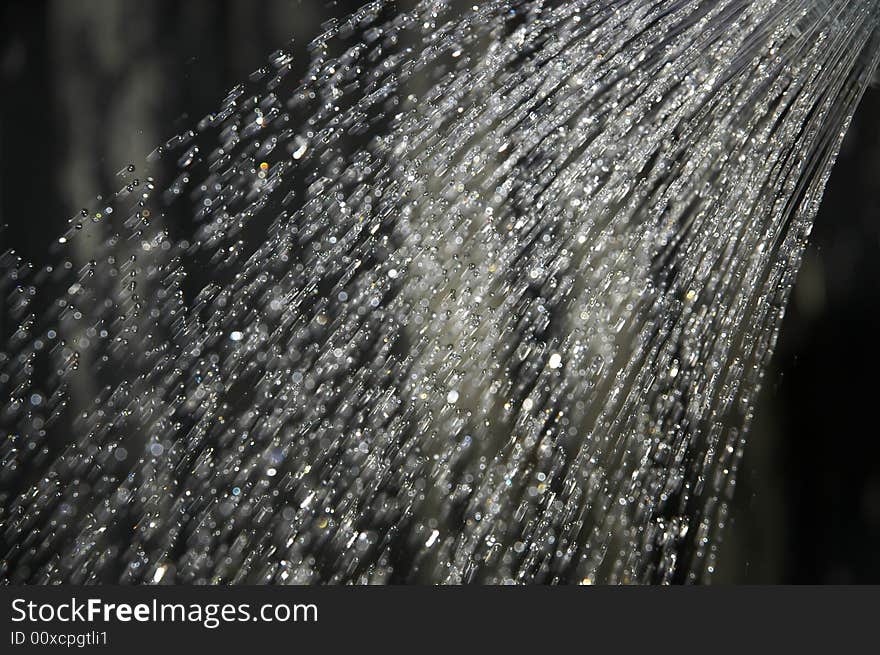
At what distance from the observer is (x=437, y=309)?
2.83ft

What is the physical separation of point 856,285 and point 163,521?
0.79 metres

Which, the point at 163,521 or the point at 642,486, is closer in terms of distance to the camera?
the point at 163,521

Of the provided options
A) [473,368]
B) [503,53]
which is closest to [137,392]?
[473,368]

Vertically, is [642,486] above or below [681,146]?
below

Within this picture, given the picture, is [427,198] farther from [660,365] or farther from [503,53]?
[660,365]

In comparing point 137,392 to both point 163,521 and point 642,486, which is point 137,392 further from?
point 642,486

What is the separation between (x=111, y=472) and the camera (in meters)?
0.80

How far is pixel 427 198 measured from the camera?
2.84ft

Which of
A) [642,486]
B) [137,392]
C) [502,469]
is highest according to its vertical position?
[137,392]

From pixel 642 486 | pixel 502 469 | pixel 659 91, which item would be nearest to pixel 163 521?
pixel 502 469

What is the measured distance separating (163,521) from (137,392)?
12cm

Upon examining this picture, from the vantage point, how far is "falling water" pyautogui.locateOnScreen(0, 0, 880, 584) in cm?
80

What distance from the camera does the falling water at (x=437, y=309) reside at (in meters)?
0.80

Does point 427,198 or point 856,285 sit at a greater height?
point 427,198
